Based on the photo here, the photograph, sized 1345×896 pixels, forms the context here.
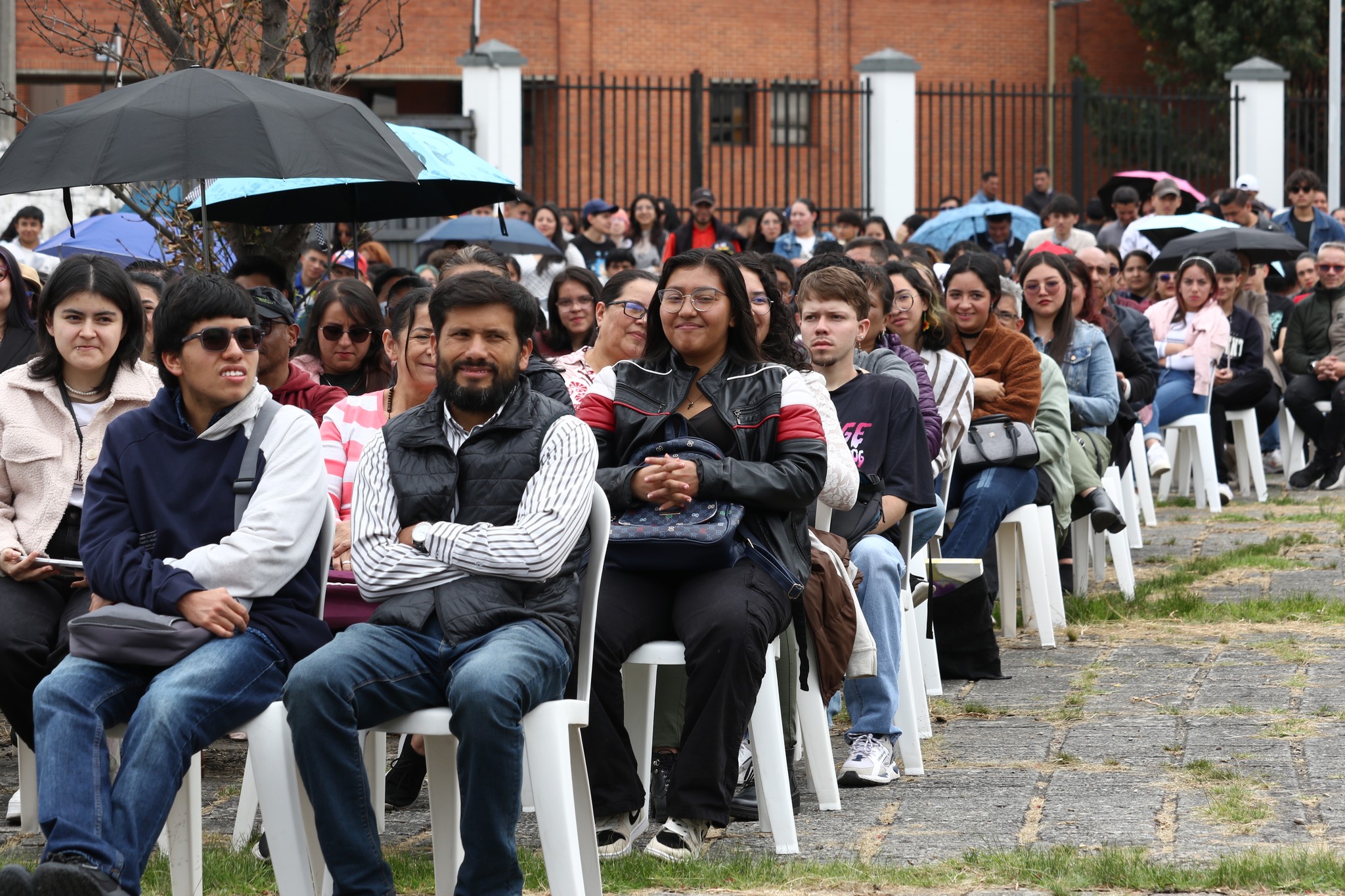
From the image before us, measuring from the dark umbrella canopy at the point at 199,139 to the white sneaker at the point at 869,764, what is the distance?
7.75ft

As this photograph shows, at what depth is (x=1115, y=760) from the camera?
218 inches

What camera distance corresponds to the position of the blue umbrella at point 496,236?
1322 cm

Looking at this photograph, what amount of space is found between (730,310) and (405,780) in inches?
69.6

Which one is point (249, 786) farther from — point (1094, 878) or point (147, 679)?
point (1094, 878)

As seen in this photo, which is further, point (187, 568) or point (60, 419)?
point (60, 419)

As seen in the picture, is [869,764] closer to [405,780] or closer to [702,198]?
[405,780]

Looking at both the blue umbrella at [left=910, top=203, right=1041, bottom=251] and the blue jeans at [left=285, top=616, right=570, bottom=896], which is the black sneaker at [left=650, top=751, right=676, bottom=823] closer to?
the blue jeans at [left=285, top=616, right=570, bottom=896]

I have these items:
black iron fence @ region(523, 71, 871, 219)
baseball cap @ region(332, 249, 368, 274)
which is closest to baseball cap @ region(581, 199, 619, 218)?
baseball cap @ region(332, 249, 368, 274)

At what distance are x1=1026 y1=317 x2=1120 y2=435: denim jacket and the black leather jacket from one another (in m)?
3.91

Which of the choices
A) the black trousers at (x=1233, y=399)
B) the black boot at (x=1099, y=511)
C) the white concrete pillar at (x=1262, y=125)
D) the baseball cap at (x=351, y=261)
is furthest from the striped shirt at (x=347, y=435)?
the white concrete pillar at (x=1262, y=125)

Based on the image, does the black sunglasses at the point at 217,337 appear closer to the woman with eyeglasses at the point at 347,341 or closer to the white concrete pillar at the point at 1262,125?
the woman with eyeglasses at the point at 347,341

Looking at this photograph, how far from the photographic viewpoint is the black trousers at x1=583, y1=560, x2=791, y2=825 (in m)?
4.53

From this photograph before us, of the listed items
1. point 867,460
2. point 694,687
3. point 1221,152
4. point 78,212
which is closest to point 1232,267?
point 867,460

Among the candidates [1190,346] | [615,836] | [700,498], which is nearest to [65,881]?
[615,836]
